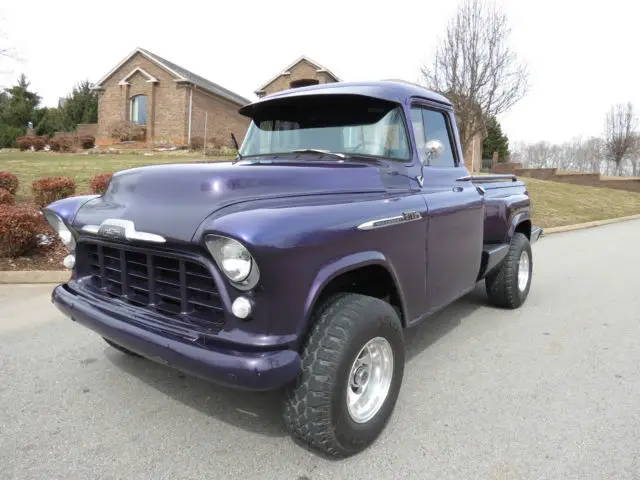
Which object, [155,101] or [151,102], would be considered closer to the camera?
[151,102]

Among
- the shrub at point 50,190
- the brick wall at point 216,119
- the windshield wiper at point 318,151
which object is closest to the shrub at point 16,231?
the shrub at point 50,190

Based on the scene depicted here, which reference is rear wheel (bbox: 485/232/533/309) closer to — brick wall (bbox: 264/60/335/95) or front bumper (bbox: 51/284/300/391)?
front bumper (bbox: 51/284/300/391)

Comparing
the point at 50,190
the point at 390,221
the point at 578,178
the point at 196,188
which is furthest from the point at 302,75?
the point at 196,188

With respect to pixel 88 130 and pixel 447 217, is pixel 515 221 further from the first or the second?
pixel 88 130

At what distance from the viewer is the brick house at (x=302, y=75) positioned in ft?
95.1

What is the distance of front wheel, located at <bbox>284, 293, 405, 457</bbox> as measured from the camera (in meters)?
2.23

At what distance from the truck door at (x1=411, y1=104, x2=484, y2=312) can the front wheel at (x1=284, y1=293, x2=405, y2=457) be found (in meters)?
0.72

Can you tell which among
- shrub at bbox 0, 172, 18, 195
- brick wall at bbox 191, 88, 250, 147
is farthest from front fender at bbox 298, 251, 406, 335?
brick wall at bbox 191, 88, 250, 147

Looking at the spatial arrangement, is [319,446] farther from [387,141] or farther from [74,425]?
[387,141]

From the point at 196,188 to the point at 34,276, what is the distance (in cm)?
448

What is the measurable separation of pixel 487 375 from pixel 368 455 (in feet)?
4.65

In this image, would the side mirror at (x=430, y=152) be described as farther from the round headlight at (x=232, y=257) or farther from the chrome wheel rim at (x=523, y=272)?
the chrome wheel rim at (x=523, y=272)

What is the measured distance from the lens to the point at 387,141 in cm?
324

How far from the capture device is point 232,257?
2098 millimetres
